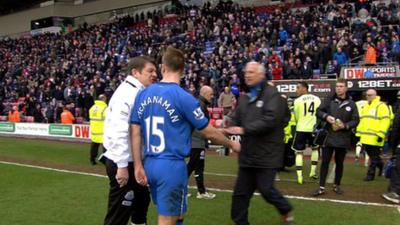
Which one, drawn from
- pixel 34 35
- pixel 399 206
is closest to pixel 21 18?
pixel 34 35

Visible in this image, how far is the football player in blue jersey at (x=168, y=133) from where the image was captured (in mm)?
4594

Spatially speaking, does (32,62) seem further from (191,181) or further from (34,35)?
(191,181)

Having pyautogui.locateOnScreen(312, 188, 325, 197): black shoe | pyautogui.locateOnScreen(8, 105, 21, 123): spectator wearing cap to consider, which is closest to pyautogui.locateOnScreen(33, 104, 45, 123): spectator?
pyautogui.locateOnScreen(8, 105, 21, 123): spectator wearing cap

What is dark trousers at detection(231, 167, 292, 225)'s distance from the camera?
6.18 m

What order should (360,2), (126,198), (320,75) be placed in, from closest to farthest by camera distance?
(126,198), (320,75), (360,2)

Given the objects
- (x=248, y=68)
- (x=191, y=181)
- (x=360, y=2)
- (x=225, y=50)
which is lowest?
(x=191, y=181)

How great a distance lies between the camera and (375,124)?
36.6ft

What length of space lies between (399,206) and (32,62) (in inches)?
1472

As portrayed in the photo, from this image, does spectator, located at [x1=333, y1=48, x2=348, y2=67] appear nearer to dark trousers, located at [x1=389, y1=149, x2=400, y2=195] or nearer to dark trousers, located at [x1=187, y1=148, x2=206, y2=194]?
dark trousers, located at [x1=389, y1=149, x2=400, y2=195]

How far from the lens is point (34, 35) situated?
50125 mm

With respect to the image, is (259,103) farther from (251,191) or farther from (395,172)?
(395,172)

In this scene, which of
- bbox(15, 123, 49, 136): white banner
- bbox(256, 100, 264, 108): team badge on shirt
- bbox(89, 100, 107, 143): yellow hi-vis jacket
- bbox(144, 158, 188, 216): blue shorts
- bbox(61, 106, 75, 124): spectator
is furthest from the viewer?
bbox(15, 123, 49, 136): white banner

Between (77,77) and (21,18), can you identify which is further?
(21,18)

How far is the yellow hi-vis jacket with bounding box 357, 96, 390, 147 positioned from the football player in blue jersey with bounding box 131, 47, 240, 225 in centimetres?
727
